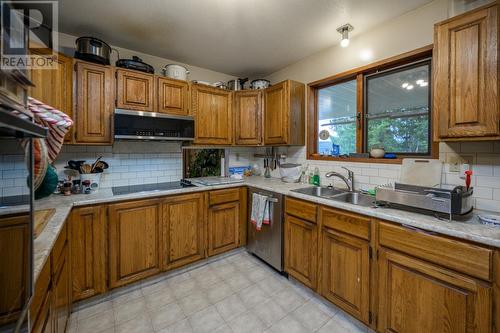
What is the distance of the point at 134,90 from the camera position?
2279 millimetres

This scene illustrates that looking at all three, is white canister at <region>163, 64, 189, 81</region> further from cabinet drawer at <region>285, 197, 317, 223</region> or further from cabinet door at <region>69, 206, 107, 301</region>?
cabinet drawer at <region>285, 197, 317, 223</region>

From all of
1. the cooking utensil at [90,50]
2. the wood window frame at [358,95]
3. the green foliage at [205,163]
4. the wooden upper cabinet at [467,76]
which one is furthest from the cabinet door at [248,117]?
the wooden upper cabinet at [467,76]

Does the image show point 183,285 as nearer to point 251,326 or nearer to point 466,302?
point 251,326

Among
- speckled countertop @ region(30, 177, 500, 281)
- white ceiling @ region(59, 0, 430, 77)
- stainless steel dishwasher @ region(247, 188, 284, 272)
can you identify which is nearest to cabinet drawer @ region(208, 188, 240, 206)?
stainless steel dishwasher @ region(247, 188, 284, 272)

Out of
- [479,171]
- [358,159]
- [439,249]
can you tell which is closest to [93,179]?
[358,159]

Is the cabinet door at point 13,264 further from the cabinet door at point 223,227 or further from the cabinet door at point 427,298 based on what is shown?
the cabinet door at point 223,227

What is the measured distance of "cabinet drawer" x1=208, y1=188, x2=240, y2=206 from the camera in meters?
2.54

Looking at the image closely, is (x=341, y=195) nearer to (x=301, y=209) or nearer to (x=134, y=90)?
(x=301, y=209)

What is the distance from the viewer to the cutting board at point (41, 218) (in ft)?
3.79

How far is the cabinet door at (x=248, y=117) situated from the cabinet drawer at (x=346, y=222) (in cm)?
146

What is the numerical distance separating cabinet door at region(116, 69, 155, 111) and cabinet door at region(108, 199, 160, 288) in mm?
1002

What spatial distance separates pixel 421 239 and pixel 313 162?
155 centimetres

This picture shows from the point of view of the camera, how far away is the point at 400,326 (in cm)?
141

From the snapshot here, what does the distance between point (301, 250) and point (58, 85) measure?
263 cm
